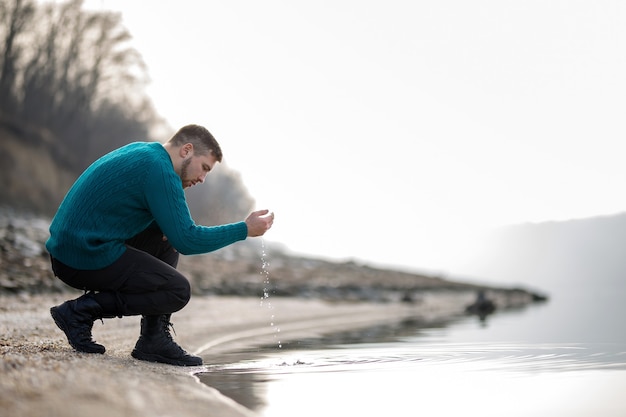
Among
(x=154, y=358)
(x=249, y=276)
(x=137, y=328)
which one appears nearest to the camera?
(x=154, y=358)

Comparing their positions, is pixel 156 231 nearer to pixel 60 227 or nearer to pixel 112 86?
pixel 60 227

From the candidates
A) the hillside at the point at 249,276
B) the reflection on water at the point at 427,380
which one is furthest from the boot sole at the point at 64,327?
the hillside at the point at 249,276

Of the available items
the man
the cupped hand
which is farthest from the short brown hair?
the cupped hand

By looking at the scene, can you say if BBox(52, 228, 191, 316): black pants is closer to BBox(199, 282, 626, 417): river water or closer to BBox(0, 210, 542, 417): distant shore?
BBox(0, 210, 542, 417): distant shore

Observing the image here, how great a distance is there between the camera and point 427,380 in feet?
12.2

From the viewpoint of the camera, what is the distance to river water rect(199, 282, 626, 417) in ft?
9.66

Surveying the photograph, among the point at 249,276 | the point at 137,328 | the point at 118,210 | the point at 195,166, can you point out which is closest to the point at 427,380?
the point at 195,166

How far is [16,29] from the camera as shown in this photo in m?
25.8

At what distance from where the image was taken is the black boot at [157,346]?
4.12 meters

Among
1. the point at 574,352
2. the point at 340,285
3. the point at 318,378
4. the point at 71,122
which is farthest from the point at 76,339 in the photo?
the point at 71,122

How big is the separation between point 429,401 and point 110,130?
31840 mm

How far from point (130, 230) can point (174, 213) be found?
1.00ft

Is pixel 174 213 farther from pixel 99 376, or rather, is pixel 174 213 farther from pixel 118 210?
pixel 99 376

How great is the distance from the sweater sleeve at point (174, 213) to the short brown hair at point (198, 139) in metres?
0.17
